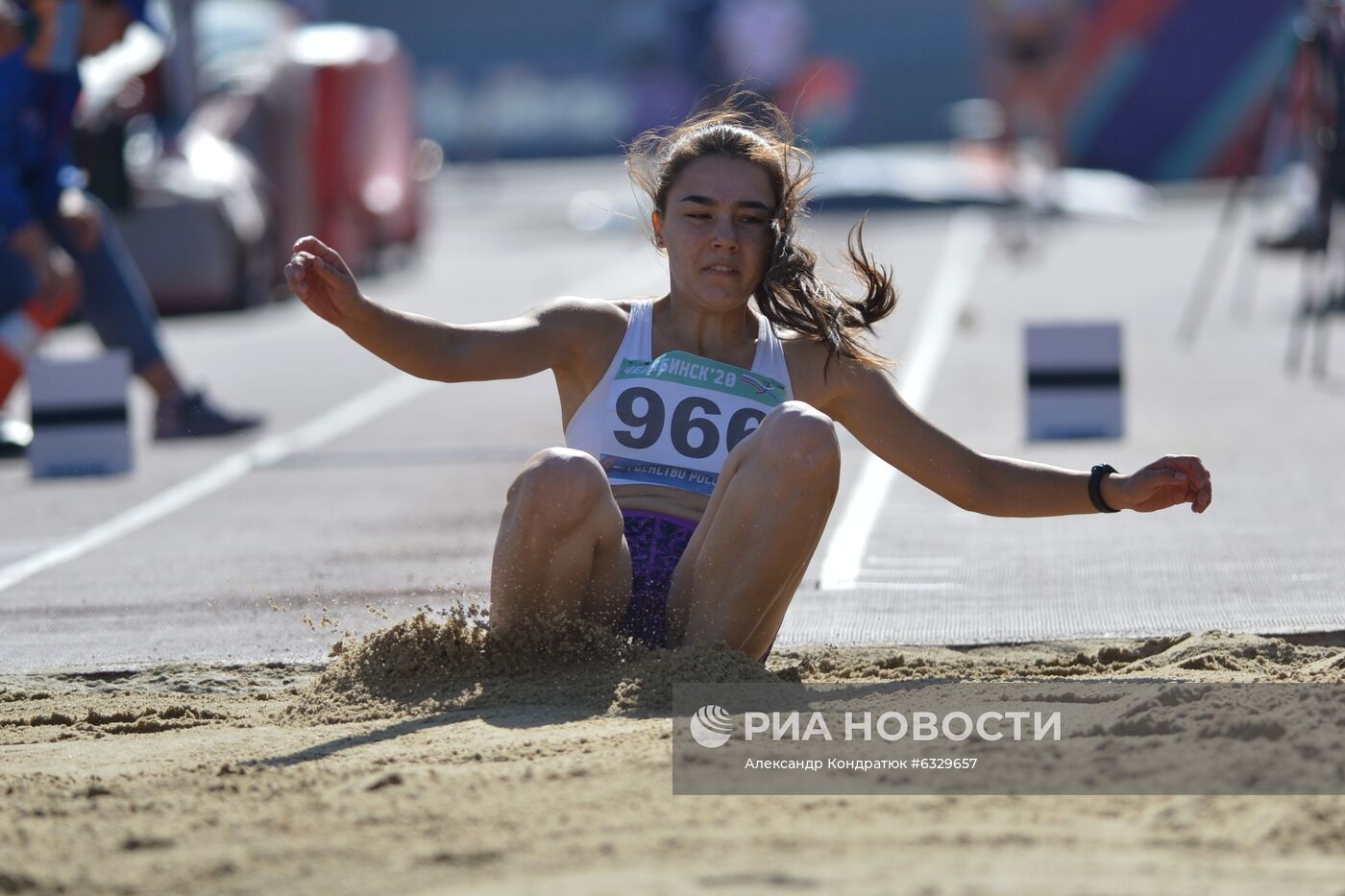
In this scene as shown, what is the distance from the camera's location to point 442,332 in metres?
4.46

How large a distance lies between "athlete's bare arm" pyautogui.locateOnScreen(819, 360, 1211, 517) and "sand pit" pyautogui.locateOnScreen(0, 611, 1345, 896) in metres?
0.43

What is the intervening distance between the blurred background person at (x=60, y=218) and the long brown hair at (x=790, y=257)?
6013mm

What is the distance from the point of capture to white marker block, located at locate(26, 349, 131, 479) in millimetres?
9484

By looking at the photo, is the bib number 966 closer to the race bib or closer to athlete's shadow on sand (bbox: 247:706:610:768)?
the race bib

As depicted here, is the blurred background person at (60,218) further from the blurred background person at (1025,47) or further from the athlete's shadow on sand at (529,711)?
the blurred background person at (1025,47)

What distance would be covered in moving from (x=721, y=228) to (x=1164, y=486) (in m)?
1.19

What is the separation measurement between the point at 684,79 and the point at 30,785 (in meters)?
26.8

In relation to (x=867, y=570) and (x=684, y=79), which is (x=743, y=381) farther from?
(x=684, y=79)

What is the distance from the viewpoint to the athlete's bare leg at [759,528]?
4320mm

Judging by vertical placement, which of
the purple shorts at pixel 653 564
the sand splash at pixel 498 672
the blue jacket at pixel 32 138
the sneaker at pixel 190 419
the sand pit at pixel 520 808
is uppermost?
the blue jacket at pixel 32 138

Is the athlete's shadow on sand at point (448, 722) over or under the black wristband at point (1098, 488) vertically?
under

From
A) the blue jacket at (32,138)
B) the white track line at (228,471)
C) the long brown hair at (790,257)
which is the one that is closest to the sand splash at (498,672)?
the long brown hair at (790,257)

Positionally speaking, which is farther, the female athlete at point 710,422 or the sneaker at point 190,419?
the sneaker at point 190,419

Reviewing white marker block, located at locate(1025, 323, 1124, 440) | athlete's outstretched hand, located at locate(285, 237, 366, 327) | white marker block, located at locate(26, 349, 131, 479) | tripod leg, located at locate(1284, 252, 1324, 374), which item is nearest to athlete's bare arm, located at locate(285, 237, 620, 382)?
athlete's outstretched hand, located at locate(285, 237, 366, 327)
